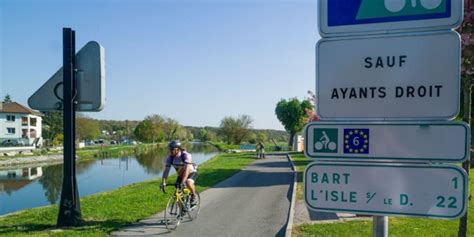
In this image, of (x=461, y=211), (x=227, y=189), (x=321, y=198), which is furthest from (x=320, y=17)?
(x=227, y=189)

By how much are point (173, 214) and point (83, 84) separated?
326 cm

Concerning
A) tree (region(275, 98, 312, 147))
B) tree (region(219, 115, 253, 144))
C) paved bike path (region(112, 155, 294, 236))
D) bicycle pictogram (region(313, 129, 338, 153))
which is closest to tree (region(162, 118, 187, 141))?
tree (region(219, 115, 253, 144))

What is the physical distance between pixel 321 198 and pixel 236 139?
71.9 meters

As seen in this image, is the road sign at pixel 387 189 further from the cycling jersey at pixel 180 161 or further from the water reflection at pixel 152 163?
the water reflection at pixel 152 163

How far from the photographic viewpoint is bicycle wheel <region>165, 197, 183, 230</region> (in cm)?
731

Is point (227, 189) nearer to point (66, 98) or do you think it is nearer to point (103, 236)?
point (103, 236)

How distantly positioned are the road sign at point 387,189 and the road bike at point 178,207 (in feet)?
20.0

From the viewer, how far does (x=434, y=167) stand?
4.75 feet

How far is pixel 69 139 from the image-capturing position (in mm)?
7180

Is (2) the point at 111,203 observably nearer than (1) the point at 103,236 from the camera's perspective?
No

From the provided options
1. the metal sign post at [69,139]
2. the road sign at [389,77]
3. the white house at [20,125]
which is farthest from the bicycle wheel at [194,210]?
the white house at [20,125]

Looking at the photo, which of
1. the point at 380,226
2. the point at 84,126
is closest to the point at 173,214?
the point at 380,226

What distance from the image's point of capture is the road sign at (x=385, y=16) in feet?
4.88

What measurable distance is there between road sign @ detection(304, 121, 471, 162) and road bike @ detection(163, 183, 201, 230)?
617 centimetres
